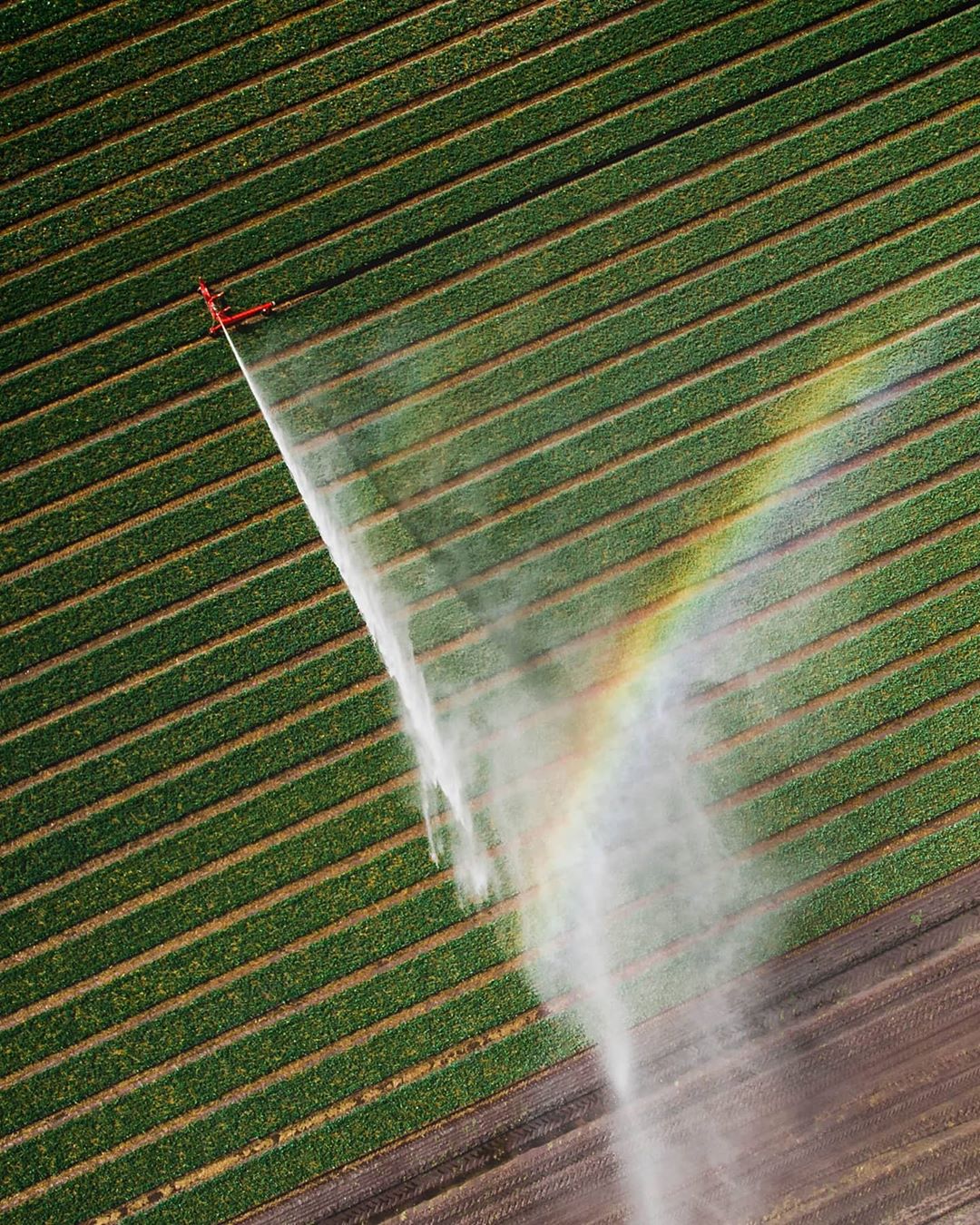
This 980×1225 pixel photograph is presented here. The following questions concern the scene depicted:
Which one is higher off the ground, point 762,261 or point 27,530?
point 27,530

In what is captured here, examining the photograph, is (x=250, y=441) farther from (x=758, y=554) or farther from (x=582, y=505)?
(x=758, y=554)

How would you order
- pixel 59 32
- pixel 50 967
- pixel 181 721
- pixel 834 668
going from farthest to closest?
pixel 834 668
pixel 59 32
pixel 181 721
pixel 50 967

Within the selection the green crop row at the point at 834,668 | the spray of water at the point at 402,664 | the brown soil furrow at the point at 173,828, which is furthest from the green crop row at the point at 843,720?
the spray of water at the point at 402,664

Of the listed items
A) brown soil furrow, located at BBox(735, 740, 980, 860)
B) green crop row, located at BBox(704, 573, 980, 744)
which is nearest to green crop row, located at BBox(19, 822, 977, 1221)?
brown soil furrow, located at BBox(735, 740, 980, 860)

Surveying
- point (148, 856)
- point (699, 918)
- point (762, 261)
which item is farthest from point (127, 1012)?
point (762, 261)

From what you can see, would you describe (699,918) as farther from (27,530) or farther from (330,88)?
(330,88)

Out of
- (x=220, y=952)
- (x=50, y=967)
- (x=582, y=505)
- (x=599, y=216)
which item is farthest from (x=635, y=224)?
(x=50, y=967)
